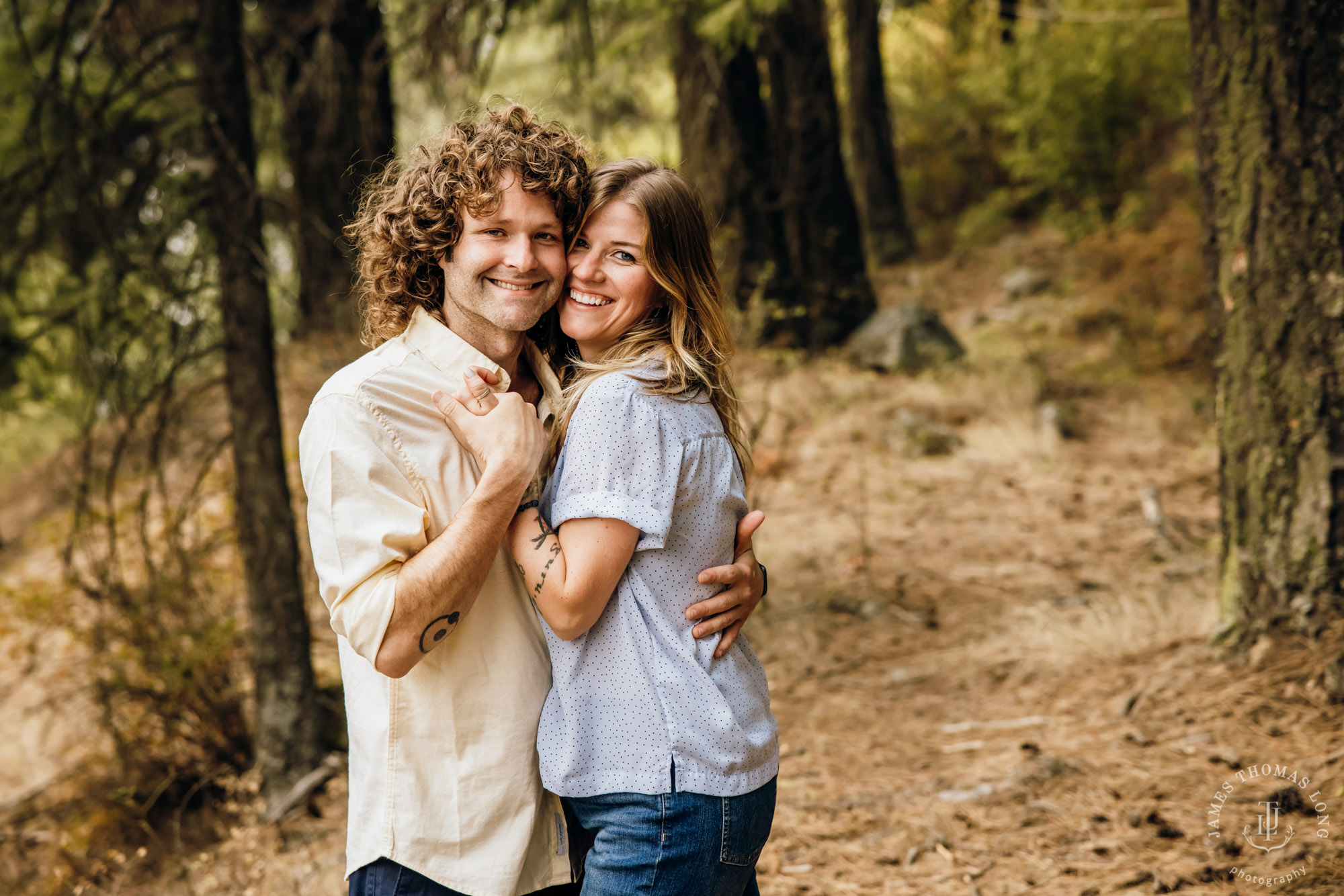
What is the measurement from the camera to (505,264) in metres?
1.95

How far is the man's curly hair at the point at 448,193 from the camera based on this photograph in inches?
76.4

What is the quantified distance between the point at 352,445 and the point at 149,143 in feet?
11.3

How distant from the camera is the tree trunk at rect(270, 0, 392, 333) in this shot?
4402mm

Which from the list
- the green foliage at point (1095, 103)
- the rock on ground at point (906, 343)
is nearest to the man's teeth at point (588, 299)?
the rock on ground at point (906, 343)

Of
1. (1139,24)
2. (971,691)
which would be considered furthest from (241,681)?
(1139,24)

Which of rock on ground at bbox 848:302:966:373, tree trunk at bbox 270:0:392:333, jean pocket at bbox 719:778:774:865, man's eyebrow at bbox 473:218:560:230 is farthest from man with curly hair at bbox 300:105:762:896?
rock on ground at bbox 848:302:966:373

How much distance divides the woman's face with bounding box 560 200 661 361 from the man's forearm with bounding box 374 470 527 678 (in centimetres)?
48

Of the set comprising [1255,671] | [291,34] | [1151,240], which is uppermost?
[291,34]

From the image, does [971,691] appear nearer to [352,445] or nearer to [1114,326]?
[352,445]

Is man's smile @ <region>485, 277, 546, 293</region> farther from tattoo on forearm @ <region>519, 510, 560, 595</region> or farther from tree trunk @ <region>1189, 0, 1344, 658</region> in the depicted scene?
tree trunk @ <region>1189, 0, 1344, 658</region>

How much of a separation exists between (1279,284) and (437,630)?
307 centimetres

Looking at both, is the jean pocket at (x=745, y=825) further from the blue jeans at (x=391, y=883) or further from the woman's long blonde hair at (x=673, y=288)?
the woman's long blonde hair at (x=673, y=288)

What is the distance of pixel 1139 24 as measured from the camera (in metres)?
9.88

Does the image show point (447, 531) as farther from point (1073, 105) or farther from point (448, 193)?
point (1073, 105)
